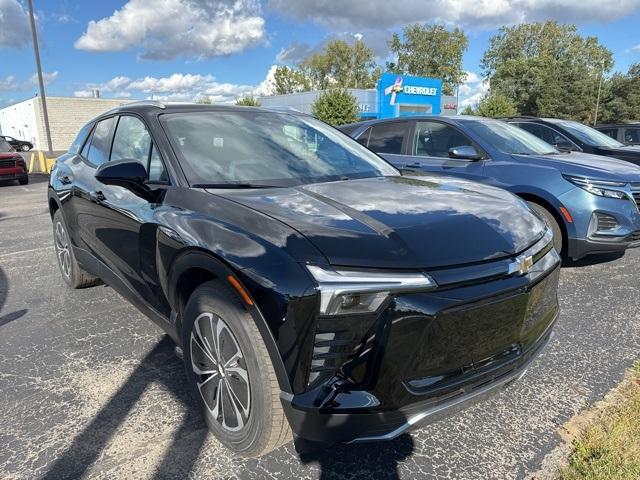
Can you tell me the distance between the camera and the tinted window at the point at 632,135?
11367 mm

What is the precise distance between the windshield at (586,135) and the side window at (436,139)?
3267mm

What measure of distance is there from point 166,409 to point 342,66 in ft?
242

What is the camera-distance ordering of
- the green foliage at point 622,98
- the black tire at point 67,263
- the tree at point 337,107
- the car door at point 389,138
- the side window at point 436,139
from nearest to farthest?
the black tire at point 67,263, the side window at point 436,139, the car door at point 389,138, the tree at point 337,107, the green foliage at point 622,98

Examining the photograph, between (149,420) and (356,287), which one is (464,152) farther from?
(149,420)

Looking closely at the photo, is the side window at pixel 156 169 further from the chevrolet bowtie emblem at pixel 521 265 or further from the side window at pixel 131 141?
the chevrolet bowtie emblem at pixel 521 265

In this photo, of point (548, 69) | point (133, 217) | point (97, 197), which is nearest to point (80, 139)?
point (97, 197)

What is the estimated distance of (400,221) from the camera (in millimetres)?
2068

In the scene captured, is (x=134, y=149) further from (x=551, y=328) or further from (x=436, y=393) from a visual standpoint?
(x=551, y=328)

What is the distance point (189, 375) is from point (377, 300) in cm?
122

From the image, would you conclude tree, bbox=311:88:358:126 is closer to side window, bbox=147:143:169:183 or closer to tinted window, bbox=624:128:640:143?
tinted window, bbox=624:128:640:143

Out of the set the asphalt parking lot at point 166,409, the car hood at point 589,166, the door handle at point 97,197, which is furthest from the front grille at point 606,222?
the door handle at point 97,197

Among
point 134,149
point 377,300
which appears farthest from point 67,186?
point 377,300

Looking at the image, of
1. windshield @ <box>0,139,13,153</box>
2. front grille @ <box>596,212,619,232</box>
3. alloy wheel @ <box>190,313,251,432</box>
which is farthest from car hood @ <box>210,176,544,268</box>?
windshield @ <box>0,139,13,153</box>

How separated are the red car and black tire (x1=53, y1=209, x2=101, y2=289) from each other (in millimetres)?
11685
